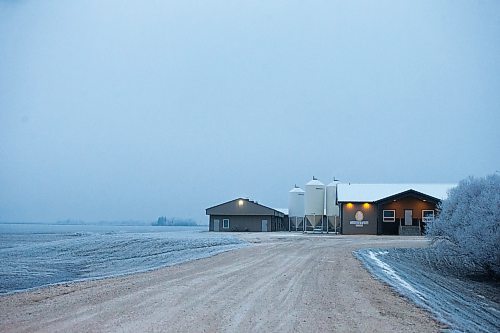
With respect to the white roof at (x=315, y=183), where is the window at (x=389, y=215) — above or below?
below

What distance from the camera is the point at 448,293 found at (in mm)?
18266

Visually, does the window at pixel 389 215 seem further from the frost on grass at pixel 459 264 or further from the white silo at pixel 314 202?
the frost on grass at pixel 459 264

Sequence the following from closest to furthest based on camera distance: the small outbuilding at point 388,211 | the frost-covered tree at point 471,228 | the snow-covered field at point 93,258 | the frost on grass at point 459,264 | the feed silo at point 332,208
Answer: the frost on grass at point 459,264
the snow-covered field at point 93,258
the frost-covered tree at point 471,228
the small outbuilding at point 388,211
the feed silo at point 332,208

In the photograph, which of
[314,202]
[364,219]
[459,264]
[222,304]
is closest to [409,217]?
[364,219]

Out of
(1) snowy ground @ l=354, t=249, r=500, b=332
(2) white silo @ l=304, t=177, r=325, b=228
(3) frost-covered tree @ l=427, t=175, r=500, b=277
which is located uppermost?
(2) white silo @ l=304, t=177, r=325, b=228

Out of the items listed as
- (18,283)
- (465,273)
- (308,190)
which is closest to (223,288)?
(18,283)

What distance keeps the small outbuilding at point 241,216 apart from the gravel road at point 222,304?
162 ft

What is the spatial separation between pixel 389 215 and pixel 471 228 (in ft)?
105

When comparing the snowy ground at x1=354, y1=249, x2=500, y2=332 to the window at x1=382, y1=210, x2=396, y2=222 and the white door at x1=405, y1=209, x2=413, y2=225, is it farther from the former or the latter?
the window at x1=382, y1=210, x2=396, y2=222

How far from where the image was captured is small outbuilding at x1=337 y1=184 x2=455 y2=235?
5547 centimetres

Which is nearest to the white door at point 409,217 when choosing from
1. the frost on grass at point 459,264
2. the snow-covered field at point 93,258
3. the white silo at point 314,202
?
the white silo at point 314,202

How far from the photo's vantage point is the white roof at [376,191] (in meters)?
57.3

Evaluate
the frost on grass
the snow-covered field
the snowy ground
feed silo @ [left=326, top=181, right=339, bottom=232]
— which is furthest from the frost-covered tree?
feed silo @ [left=326, top=181, right=339, bottom=232]

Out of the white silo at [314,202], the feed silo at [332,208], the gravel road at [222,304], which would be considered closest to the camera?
the gravel road at [222,304]
